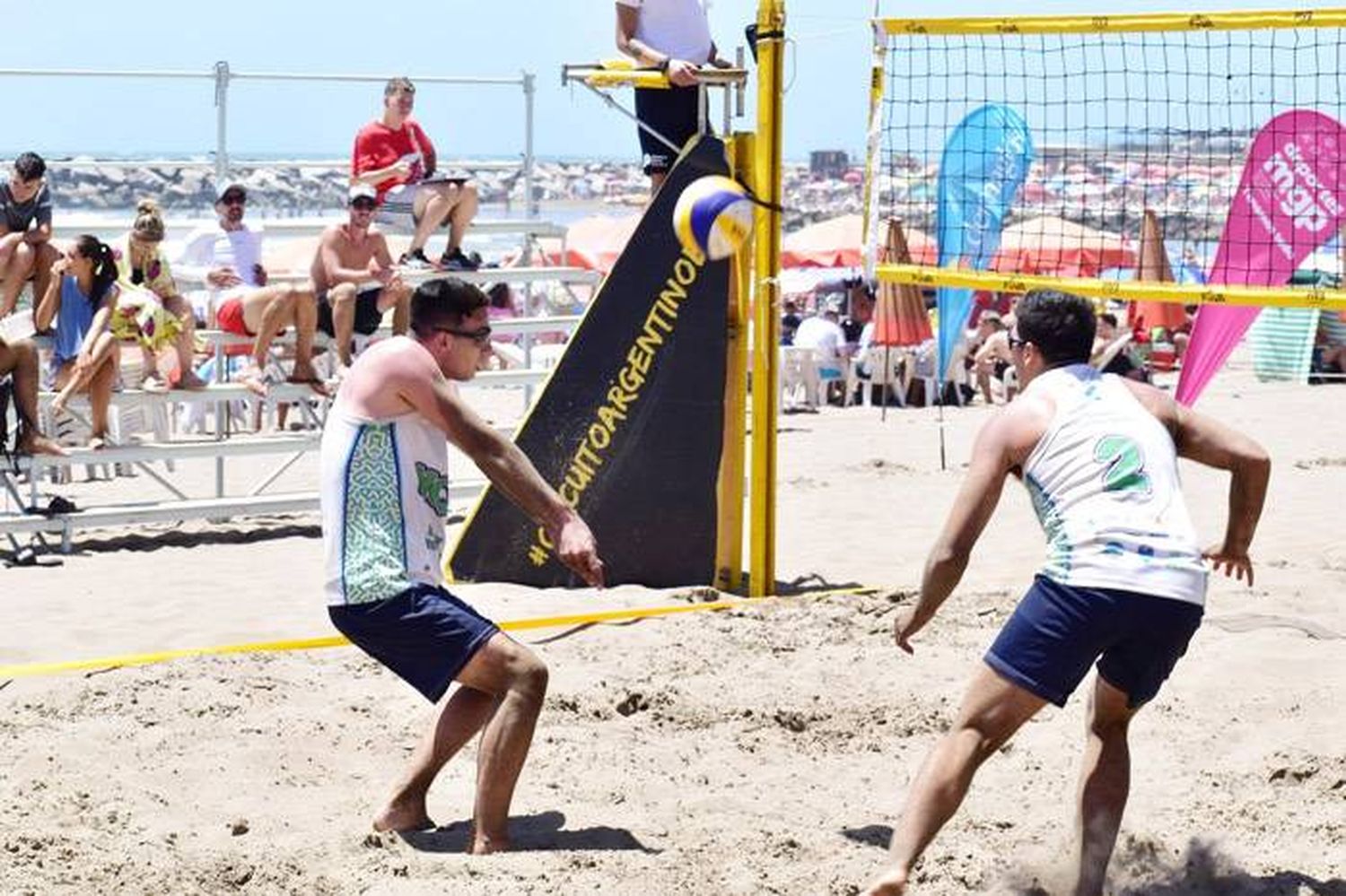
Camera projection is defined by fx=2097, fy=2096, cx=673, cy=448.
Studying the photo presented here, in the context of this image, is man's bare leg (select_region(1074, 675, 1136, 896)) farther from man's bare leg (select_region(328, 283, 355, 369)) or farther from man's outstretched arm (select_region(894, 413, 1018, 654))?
man's bare leg (select_region(328, 283, 355, 369))

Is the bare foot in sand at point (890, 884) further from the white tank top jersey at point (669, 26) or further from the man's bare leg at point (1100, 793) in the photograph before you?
the white tank top jersey at point (669, 26)

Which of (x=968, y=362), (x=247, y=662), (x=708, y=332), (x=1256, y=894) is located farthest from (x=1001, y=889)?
(x=968, y=362)

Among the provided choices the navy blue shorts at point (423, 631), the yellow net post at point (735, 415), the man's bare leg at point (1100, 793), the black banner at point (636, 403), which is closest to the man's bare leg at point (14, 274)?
the black banner at point (636, 403)

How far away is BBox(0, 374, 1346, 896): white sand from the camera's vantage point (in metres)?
4.68

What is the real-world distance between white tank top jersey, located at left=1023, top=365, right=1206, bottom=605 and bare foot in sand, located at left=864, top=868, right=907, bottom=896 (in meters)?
0.66

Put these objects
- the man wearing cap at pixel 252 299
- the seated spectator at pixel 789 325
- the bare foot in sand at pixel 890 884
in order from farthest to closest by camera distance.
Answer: the seated spectator at pixel 789 325, the man wearing cap at pixel 252 299, the bare foot in sand at pixel 890 884

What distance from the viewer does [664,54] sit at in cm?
816

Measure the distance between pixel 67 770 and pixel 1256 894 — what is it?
2992mm

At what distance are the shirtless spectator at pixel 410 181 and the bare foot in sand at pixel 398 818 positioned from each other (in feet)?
20.0

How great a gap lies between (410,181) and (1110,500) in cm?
732

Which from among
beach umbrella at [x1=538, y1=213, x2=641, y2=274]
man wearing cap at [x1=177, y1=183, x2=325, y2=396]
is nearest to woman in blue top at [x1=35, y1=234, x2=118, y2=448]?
man wearing cap at [x1=177, y1=183, x2=325, y2=396]

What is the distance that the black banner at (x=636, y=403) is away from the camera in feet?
26.0

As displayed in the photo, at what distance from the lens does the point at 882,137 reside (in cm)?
786

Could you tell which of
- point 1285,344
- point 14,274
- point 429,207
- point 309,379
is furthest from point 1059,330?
point 1285,344
